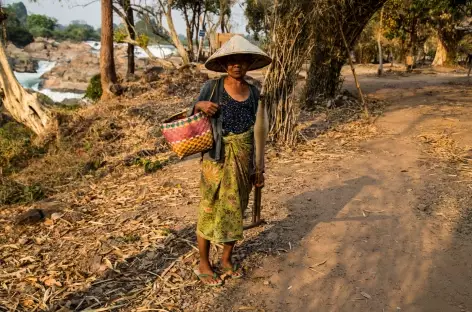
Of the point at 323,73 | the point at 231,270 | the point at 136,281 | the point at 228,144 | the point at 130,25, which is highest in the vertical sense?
the point at 130,25

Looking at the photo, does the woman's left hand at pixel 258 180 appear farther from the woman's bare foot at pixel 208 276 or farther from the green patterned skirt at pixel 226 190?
the woman's bare foot at pixel 208 276

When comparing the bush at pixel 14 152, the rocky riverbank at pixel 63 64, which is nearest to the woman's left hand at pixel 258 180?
the bush at pixel 14 152

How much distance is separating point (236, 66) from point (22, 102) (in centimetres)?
755

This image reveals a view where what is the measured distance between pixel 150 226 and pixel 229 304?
4.59 feet

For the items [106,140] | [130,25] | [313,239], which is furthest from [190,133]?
[130,25]

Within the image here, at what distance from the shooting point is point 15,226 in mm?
4074

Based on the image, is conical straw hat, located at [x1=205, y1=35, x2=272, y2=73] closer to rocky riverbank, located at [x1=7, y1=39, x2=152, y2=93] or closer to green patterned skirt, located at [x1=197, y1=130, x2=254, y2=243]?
green patterned skirt, located at [x1=197, y1=130, x2=254, y2=243]

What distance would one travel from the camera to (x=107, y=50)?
10859mm

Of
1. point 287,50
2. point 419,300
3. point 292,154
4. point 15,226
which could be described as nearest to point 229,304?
point 419,300

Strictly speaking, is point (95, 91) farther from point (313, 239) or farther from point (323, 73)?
point (313, 239)

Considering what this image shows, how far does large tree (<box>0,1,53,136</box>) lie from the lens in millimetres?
8281

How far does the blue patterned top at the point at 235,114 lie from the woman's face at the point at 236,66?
13cm

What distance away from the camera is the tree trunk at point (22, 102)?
27.2 ft

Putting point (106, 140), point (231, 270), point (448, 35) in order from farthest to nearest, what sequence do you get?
point (448, 35) < point (106, 140) < point (231, 270)
